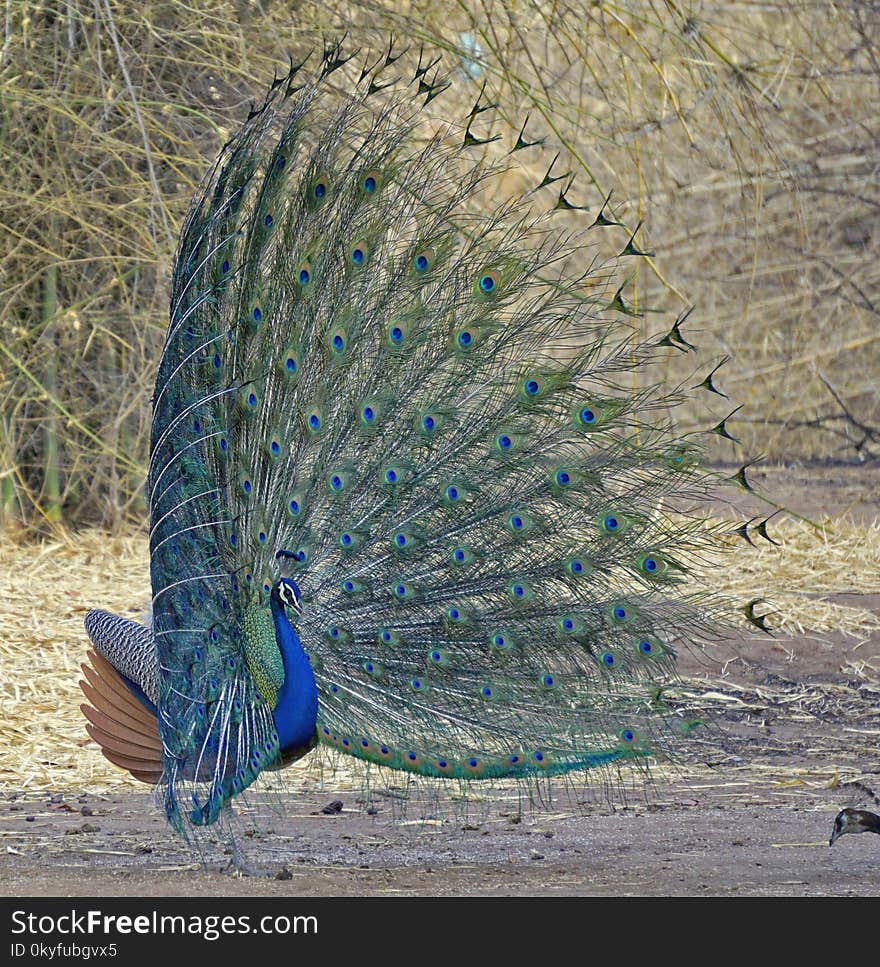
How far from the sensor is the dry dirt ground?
4.17 metres

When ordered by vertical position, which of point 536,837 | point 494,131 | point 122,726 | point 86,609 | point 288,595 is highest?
point 494,131

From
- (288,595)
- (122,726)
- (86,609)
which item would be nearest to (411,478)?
(288,595)

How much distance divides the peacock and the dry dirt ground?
322 mm

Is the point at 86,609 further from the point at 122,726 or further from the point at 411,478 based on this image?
the point at 411,478

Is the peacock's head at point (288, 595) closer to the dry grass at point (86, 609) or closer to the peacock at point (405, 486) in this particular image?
the peacock at point (405, 486)

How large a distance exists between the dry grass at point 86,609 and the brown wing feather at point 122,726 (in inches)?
50.6

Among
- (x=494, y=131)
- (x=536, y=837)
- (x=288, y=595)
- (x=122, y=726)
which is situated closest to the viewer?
(x=288, y=595)

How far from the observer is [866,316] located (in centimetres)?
1168

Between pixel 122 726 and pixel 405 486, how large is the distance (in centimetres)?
106

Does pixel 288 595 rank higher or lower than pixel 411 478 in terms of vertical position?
lower

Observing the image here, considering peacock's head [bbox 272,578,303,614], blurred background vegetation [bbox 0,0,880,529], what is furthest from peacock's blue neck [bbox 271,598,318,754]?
blurred background vegetation [bbox 0,0,880,529]

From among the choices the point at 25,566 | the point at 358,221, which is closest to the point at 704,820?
the point at 358,221

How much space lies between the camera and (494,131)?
882 centimetres

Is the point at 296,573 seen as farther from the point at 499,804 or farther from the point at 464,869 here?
the point at 499,804
